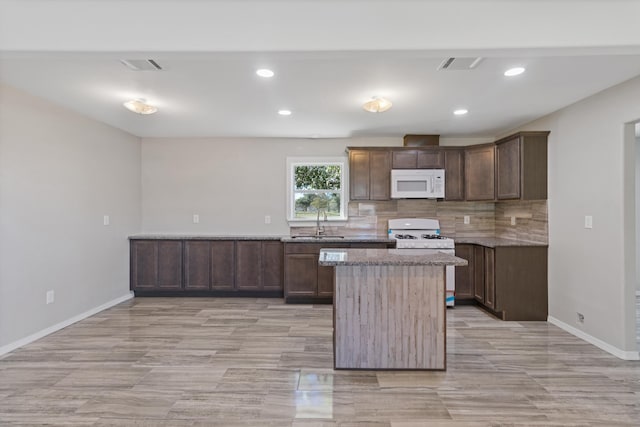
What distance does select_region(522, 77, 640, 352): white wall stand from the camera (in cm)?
291

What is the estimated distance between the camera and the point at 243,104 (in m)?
3.51

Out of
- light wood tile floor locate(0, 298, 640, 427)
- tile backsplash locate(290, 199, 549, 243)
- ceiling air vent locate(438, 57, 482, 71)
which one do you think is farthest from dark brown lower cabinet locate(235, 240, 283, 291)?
ceiling air vent locate(438, 57, 482, 71)

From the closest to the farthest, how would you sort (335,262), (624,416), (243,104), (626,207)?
(624,416) → (335,262) → (626,207) → (243,104)

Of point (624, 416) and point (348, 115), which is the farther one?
point (348, 115)

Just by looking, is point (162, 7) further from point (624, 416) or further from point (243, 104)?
point (624, 416)

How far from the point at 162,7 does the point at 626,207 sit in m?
3.78

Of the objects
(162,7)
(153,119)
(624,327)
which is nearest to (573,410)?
(624,327)

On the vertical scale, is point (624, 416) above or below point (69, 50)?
below

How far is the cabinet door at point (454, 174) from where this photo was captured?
4781 millimetres

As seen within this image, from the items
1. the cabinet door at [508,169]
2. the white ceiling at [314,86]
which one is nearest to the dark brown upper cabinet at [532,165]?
the cabinet door at [508,169]

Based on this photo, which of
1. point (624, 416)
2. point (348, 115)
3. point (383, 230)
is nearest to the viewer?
point (624, 416)

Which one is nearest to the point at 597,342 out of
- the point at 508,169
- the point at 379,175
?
the point at 508,169

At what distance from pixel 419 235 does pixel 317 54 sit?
11.8 ft

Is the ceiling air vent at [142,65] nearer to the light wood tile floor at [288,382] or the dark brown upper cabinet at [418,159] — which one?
the light wood tile floor at [288,382]
